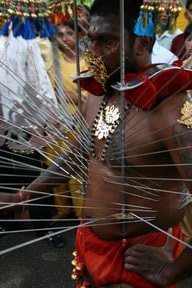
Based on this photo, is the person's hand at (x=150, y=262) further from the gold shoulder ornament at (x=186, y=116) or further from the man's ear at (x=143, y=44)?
the man's ear at (x=143, y=44)

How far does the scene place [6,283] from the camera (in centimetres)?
279

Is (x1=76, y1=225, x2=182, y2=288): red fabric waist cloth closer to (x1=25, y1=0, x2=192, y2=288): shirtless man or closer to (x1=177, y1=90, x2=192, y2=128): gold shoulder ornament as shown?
(x1=25, y1=0, x2=192, y2=288): shirtless man

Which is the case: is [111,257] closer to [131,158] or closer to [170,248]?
[170,248]

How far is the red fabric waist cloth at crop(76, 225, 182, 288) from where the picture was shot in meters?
1.58

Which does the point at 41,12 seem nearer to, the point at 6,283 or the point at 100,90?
the point at 100,90

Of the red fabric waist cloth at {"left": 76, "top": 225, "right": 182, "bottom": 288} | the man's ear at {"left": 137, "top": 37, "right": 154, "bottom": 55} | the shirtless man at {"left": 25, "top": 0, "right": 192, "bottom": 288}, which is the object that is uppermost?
the man's ear at {"left": 137, "top": 37, "right": 154, "bottom": 55}

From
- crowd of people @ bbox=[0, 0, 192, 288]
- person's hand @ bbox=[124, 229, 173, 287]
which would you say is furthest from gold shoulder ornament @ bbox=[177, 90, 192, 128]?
person's hand @ bbox=[124, 229, 173, 287]

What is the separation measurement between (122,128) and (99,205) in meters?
0.33

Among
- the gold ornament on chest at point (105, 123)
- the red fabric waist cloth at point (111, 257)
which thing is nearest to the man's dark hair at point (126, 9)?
the gold ornament on chest at point (105, 123)

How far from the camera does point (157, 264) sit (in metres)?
1.49

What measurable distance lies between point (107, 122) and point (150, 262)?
52 cm

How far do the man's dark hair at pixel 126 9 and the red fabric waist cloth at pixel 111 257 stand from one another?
0.75 m

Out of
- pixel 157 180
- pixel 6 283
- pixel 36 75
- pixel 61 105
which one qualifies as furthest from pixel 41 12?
pixel 6 283

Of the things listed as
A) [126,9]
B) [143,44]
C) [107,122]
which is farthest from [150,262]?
[126,9]
